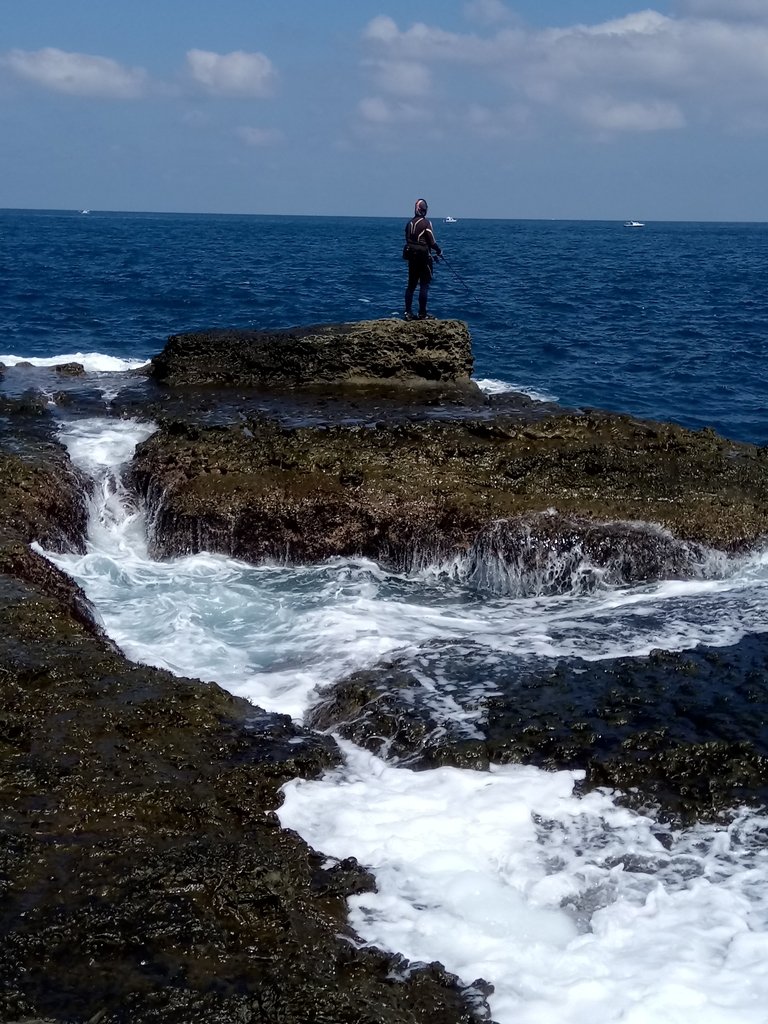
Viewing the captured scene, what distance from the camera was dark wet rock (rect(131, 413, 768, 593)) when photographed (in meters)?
12.3

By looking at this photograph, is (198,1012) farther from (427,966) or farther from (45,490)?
(45,490)

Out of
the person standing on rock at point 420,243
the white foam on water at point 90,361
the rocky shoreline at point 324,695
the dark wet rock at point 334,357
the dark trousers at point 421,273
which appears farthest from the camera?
the white foam on water at point 90,361

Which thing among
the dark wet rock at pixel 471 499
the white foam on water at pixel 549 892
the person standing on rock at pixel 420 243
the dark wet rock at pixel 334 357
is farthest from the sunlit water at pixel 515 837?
the person standing on rock at pixel 420 243

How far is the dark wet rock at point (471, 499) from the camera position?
40.3 ft

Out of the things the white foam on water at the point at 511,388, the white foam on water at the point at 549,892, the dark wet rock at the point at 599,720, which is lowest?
the white foam on water at the point at 549,892

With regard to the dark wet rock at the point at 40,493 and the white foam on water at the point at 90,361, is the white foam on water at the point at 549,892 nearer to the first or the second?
the dark wet rock at the point at 40,493

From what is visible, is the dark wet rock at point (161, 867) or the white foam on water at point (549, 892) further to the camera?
the white foam on water at point (549, 892)

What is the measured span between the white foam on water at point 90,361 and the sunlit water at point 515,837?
10314mm

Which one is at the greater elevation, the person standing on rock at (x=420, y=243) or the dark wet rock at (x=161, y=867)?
the person standing on rock at (x=420, y=243)

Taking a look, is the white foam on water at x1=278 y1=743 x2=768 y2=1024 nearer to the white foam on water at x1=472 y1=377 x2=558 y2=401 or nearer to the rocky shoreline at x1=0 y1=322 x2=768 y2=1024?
the rocky shoreline at x1=0 y1=322 x2=768 y2=1024

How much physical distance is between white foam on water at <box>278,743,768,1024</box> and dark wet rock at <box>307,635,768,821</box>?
11.2 inches

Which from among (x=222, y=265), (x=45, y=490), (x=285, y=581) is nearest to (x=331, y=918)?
(x=285, y=581)

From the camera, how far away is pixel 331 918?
18.8ft

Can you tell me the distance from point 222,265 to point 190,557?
4244cm
